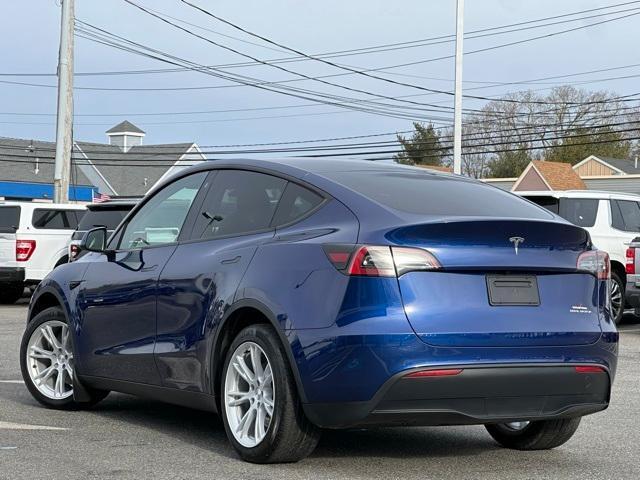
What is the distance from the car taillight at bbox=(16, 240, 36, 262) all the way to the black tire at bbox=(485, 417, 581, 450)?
14.7m

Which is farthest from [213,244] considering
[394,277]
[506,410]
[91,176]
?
[91,176]

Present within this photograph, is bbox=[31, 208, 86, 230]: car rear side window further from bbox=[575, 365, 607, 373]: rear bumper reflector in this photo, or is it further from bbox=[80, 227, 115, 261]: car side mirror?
bbox=[575, 365, 607, 373]: rear bumper reflector

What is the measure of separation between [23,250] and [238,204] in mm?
14271

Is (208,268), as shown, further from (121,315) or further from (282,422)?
(282,422)

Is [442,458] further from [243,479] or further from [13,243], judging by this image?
[13,243]

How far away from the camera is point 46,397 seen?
8148mm

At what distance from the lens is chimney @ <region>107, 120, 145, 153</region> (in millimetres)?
85062

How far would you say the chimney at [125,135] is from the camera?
85.1m

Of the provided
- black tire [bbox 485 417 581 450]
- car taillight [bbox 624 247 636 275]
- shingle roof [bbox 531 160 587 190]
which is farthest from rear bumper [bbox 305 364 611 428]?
shingle roof [bbox 531 160 587 190]

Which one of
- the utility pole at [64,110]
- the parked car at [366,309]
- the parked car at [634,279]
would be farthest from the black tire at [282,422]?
the utility pole at [64,110]

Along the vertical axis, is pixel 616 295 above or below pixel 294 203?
below

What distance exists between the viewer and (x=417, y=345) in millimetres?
5551

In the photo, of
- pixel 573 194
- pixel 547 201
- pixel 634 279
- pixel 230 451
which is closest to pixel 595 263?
pixel 230 451

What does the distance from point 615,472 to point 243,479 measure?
1.94m
